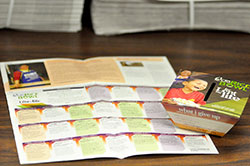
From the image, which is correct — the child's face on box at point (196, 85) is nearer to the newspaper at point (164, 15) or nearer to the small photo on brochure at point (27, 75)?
the small photo on brochure at point (27, 75)

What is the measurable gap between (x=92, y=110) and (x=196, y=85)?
229 millimetres

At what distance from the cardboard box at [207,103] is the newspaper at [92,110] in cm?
4

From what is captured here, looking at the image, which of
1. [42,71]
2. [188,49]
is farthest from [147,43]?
[42,71]

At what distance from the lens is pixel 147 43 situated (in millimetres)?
1101

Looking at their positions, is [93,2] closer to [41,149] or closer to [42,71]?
[42,71]

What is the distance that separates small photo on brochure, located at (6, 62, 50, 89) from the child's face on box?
13.2 inches

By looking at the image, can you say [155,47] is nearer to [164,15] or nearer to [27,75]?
[164,15]

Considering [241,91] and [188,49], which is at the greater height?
[188,49]

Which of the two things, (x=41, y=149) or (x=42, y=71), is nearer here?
(x=41, y=149)

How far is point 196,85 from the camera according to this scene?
0.73 meters

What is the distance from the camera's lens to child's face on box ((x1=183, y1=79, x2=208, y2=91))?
28.3 inches

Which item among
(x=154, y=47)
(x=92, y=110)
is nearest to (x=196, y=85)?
(x=92, y=110)

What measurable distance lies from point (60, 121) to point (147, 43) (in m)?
0.49

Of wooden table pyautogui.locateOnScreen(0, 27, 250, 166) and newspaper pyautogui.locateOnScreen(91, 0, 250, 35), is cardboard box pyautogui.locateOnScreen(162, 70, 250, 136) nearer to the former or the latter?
wooden table pyautogui.locateOnScreen(0, 27, 250, 166)
